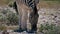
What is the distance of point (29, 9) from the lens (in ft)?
22.7

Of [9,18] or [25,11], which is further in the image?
[9,18]

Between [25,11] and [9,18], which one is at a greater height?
[25,11]

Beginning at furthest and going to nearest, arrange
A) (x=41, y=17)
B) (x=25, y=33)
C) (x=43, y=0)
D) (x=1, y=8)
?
(x=43, y=0) → (x=1, y=8) → (x=41, y=17) → (x=25, y=33)

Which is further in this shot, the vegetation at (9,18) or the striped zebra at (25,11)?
the vegetation at (9,18)

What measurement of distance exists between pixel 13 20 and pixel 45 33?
10.6ft

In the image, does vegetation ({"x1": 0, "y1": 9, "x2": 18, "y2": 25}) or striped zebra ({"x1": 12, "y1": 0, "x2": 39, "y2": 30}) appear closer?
striped zebra ({"x1": 12, "y1": 0, "x2": 39, "y2": 30})

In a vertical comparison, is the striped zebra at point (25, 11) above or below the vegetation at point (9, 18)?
above

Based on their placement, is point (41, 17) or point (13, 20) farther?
point (41, 17)

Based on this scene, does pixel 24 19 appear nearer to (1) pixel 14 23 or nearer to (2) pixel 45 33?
(2) pixel 45 33

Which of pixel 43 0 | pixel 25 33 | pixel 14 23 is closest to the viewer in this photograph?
pixel 25 33

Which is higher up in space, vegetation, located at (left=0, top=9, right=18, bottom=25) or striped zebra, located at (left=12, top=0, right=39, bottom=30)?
striped zebra, located at (left=12, top=0, right=39, bottom=30)

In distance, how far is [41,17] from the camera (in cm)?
1131

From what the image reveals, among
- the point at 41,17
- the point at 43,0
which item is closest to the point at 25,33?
the point at 41,17

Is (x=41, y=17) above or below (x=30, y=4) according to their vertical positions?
below
